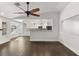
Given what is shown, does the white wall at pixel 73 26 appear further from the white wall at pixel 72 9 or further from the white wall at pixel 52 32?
the white wall at pixel 52 32

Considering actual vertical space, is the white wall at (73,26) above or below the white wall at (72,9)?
below

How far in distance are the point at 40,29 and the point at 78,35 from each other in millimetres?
4373

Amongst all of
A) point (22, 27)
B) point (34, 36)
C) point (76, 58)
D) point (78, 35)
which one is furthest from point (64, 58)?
point (22, 27)

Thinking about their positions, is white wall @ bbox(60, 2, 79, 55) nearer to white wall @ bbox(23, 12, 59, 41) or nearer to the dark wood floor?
the dark wood floor

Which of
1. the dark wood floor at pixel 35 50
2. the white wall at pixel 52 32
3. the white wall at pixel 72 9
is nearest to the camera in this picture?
the white wall at pixel 72 9

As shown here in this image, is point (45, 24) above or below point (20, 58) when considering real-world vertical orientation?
above

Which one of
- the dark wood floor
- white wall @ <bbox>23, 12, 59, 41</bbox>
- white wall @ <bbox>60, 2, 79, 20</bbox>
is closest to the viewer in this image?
white wall @ <bbox>60, 2, 79, 20</bbox>

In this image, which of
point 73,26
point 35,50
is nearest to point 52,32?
point 35,50

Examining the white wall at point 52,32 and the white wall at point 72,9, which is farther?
the white wall at point 52,32

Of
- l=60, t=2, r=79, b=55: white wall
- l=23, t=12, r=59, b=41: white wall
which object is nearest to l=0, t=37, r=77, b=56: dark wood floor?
l=60, t=2, r=79, b=55: white wall

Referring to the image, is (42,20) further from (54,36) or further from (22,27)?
(22,27)

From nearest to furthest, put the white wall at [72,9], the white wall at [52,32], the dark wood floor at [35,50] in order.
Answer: the white wall at [72,9]
the dark wood floor at [35,50]
the white wall at [52,32]

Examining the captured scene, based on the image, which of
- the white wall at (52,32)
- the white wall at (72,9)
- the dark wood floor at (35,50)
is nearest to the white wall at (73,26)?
the white wall at (72,9)

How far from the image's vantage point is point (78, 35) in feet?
11.6
